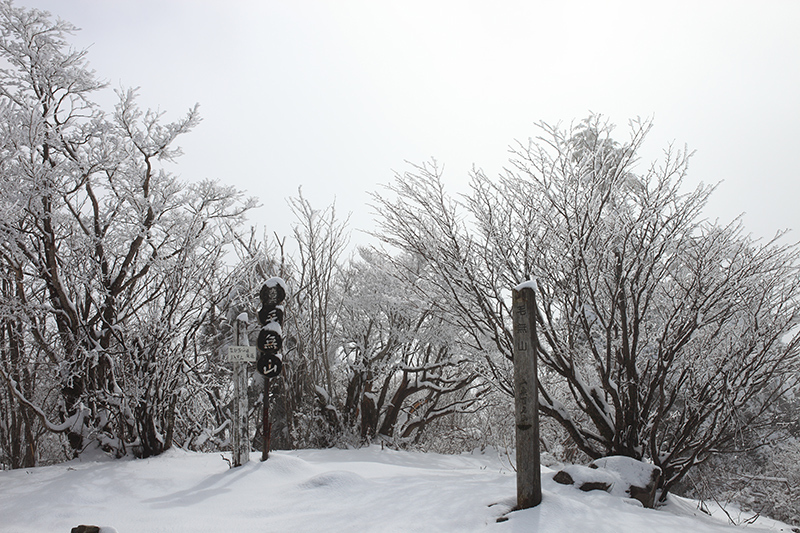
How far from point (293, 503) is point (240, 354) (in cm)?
223

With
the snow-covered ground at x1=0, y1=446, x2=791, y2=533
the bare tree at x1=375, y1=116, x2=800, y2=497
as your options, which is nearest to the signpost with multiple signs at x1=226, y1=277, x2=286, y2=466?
the snow-covered ground at x1=0, y1=446, x2=791, y2=533

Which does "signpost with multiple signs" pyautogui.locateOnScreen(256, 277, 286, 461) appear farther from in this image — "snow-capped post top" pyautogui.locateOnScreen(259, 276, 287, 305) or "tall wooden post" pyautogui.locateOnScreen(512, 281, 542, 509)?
"tall wooden post" pyautogui.locateOnScreen(512, 281, 542, 509)

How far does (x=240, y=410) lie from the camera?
6027 millimetres

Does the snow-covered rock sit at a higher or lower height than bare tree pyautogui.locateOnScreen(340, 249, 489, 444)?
lower

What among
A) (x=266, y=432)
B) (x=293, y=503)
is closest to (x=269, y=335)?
(x=266, y=432)

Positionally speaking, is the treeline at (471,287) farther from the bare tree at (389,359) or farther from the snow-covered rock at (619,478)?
the bare tree at (389,359)

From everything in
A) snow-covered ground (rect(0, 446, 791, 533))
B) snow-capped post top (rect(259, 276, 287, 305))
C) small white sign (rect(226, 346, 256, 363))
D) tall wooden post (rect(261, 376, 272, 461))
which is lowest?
snow-covered ground (rect(0, 446, 791, 533))

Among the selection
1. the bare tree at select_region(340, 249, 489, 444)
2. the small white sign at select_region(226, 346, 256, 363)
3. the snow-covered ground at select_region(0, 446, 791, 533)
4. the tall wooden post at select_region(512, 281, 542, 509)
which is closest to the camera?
the snow-covered ground at select_region(0, 446, 791, 533)

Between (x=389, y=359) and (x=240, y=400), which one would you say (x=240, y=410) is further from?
(x=389, y=359)

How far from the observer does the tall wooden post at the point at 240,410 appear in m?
5.87

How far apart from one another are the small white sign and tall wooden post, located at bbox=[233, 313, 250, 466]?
5cm

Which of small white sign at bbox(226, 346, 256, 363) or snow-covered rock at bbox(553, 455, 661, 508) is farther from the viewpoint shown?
small white sign at bbox(226, 346, 256, 363)

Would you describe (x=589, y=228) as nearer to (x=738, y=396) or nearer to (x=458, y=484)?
(x=738, y=396)

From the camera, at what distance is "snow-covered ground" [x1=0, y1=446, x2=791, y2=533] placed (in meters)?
3.58
